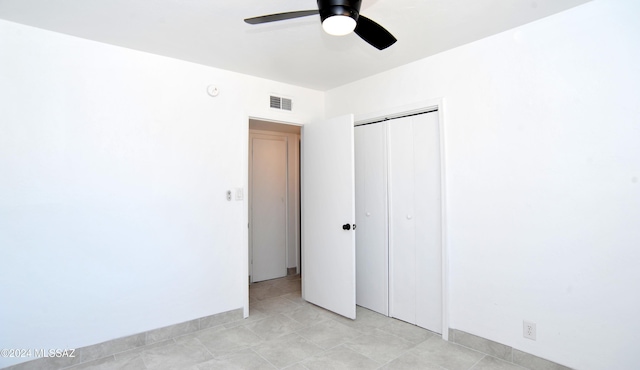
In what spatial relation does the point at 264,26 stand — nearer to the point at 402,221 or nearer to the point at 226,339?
the point at 402,221

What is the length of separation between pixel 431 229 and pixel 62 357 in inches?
119

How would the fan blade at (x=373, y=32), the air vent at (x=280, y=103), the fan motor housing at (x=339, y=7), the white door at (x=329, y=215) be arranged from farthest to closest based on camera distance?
the air vent at (x=280, y=103) < the white door at (x=329, y=215) < the fan blade at (x=373, y=32) < the fan motor housing at (x=339, y=7)

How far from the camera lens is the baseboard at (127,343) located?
7.34 feet

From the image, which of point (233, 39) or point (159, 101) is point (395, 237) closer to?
point (233, 39)

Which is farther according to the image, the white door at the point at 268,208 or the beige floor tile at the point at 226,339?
the white door at the point at 268,208

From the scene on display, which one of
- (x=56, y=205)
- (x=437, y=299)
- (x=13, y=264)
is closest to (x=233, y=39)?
(x=56, y=205)

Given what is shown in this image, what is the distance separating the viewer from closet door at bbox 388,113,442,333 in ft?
9.37

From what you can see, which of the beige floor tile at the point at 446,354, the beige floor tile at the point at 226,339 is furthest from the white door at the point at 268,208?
the beige floor tile at the point at 446,354

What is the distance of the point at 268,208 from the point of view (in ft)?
15.4

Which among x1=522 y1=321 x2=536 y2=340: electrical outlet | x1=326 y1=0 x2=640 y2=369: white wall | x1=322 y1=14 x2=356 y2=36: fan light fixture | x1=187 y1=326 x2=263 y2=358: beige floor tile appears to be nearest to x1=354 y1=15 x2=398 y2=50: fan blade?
x1=322 y1=14 x2=356 y2=36: fan light fixture

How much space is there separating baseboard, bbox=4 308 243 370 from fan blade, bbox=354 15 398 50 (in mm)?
2662

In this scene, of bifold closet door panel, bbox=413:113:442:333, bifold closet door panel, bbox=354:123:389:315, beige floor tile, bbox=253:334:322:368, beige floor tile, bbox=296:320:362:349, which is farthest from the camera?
bifold closet door panel, bbox=354:123:389:315

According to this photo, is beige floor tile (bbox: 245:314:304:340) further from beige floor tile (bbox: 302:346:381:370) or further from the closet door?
the closet door

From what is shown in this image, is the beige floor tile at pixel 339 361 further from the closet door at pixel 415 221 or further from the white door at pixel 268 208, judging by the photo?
the white door at pixel 268 208
